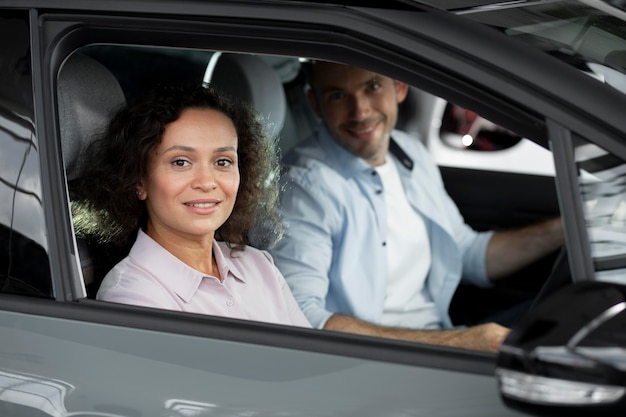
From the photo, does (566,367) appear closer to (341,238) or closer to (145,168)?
(145,168)

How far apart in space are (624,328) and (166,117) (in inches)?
39.8

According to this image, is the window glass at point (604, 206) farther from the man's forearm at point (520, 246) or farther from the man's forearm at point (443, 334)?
the man's forearm at point (520, 246)

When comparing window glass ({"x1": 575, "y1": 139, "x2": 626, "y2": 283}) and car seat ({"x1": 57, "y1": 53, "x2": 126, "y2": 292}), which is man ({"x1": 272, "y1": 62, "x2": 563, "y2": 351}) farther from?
window glass ({"x1": 575, "y1": 139, "x2": 626, "y2": 283})

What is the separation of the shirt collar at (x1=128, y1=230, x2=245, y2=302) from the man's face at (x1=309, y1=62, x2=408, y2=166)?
105cm

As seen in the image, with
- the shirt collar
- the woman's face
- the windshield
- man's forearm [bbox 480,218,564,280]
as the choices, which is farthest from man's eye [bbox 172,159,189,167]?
man's forearm [bbox 480,218,564,280]

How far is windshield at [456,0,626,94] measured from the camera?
1.63 metres

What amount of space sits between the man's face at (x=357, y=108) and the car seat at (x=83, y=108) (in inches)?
36.9

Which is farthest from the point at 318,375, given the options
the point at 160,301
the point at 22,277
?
the point at 22,277

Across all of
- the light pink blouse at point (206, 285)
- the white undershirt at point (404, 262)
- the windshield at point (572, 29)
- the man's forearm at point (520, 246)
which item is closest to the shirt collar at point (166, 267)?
the light pink blouse at point (206, 285)

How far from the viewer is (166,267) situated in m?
2.01

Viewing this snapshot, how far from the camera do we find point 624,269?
1654mm

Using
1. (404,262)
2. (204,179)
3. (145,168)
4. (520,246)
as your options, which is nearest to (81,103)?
(145,168)

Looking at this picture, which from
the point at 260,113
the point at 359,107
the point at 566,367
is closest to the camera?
the point at 566,367

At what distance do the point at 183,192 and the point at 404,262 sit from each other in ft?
3.67
